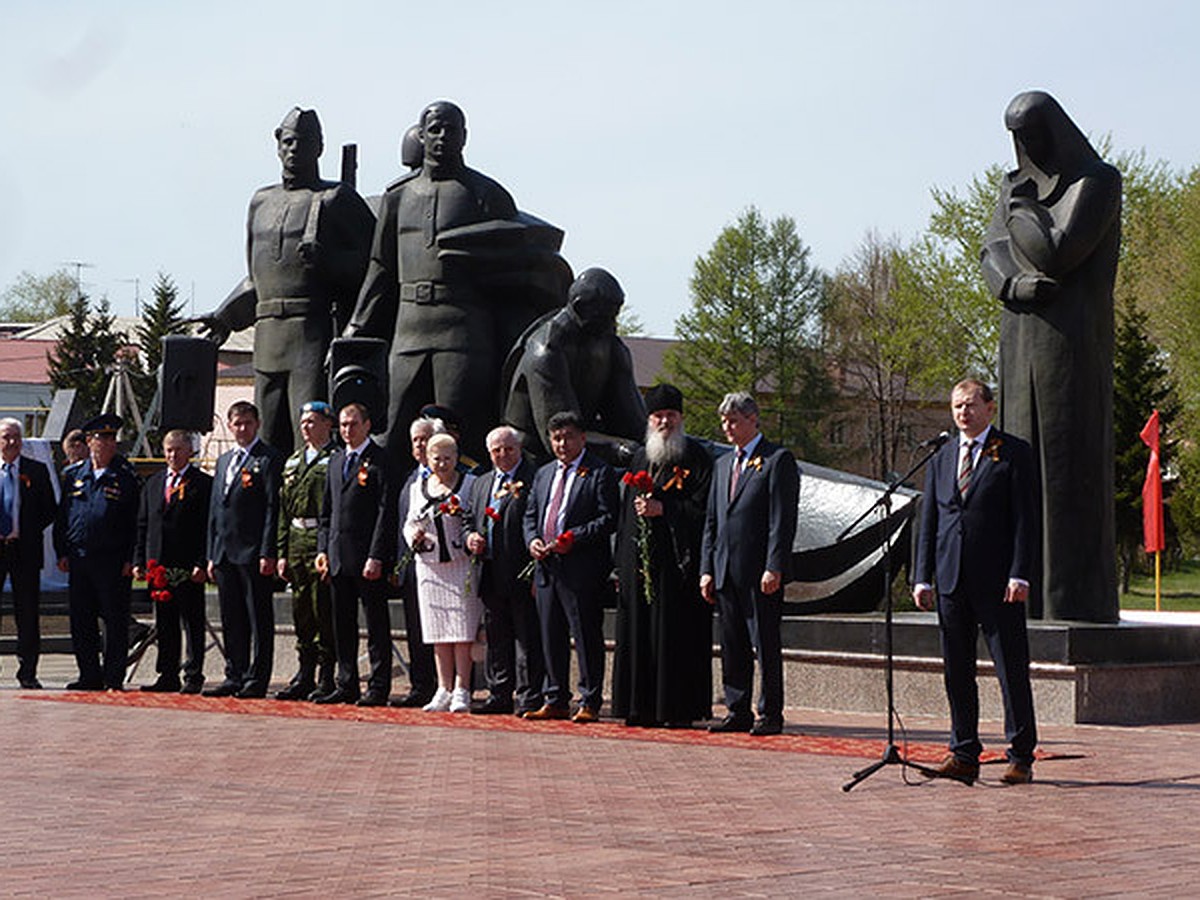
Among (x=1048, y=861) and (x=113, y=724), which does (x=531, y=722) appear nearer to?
(x=113, y=724)

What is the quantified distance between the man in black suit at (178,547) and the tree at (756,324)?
6163 cm

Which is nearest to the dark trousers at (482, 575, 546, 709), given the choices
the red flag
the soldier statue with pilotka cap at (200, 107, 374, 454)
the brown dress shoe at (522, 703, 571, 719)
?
the brown dress shoe at (522, 703, 571, 719)

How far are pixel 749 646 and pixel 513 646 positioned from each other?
Answer: 2057 mm

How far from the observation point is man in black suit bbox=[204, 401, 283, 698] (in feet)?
47.6

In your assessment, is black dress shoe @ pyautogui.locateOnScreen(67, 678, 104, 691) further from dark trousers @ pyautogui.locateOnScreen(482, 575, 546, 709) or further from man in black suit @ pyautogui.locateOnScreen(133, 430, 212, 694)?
dark trousers @ pyautogui.locateOnScreen(482, 575, 546, 709)

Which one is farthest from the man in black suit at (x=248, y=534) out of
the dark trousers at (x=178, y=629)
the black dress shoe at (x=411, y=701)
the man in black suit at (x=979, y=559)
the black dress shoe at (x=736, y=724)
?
the man in black suit at (x=979, y=559)

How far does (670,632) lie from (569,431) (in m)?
1.40

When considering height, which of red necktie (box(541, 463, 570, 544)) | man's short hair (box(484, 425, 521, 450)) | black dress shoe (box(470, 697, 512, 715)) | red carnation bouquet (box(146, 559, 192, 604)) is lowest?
black dress shoe (box(470, 697, 512, 715))

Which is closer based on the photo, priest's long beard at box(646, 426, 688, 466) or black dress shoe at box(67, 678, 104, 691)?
→ priest's long beard at box(646, 426, 688, 466)

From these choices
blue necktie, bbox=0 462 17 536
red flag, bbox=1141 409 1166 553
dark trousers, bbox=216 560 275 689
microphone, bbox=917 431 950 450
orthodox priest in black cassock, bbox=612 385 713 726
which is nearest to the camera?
microphone, bbox=917 431 950 450

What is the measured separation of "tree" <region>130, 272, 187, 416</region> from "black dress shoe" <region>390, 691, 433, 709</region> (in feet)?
202

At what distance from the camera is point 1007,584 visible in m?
9.54

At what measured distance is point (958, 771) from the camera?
9289 mm

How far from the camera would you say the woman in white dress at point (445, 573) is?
13430 mm
